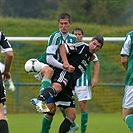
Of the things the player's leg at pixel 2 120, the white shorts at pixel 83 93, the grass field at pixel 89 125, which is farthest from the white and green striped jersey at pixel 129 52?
the grass field at pixel 89 125

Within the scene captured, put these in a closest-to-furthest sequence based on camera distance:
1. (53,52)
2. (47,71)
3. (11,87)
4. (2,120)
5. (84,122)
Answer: (2,120), (47,71), (53,52), (84,122), (11,87)

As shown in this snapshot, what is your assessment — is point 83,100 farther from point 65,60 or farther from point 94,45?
point 65,60

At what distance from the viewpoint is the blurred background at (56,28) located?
18984 mm

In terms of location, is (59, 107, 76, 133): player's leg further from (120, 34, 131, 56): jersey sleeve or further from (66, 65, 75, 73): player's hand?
(120, 34, 131, 56): jersey sleeve

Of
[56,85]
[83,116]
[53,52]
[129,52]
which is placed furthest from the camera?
[83,116]

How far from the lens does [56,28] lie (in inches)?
941

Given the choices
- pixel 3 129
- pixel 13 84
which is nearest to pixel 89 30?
pixel 13 84

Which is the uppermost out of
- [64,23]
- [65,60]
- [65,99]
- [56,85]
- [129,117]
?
[64,23]

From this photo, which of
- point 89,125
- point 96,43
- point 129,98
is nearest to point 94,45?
point 96,43

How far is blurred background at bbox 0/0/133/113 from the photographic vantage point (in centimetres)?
1898

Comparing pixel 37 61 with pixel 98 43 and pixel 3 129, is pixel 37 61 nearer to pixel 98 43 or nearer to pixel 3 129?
pixel 98 43

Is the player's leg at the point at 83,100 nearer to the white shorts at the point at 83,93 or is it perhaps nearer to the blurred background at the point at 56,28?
the white shorts at the point at 83,93

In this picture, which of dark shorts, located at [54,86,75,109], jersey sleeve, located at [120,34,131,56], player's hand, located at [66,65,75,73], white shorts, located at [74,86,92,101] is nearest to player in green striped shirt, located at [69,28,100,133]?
white shorts, located at [74,86,92,101]

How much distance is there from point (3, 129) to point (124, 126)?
606 cm
